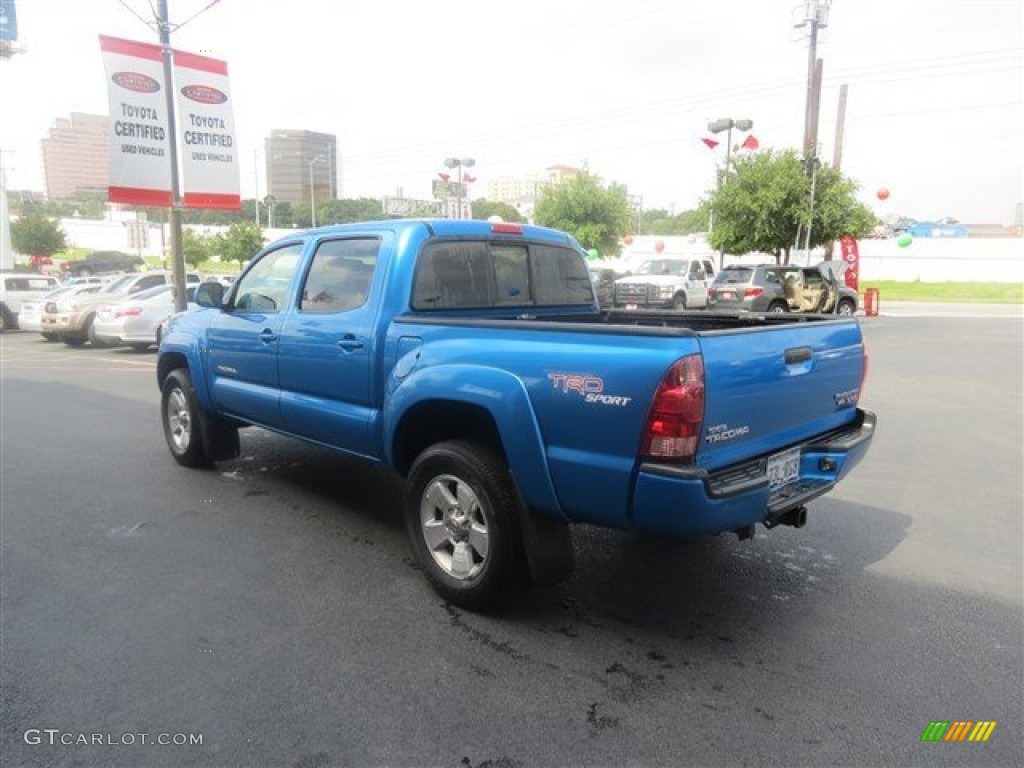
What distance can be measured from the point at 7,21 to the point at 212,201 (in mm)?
30824

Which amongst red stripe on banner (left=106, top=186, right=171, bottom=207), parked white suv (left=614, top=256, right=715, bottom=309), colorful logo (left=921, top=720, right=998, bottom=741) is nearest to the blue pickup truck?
colorful logo (left=921, top=720, right=998, bottom=741)

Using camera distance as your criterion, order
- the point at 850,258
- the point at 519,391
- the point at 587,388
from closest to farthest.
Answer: the point at 587,388 → the point at 519,391 → the point at 850,258

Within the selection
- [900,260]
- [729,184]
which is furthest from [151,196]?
[900,260]

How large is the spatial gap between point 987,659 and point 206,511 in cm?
472

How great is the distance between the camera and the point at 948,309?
2819 centimetres

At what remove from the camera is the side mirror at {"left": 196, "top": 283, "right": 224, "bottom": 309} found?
17.7 ft

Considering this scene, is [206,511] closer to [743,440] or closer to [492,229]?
[492,229]

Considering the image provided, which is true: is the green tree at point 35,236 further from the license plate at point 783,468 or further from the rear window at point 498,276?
the license plate at point 783,468

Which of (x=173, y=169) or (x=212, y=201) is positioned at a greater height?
(x=173, y=169)

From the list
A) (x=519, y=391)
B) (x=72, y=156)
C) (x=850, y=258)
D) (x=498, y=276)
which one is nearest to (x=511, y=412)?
(x=519, y=391)

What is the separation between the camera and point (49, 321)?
684 inches

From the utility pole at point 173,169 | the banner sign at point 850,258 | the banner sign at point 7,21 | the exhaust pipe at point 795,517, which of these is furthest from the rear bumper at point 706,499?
the banner sign at point 7,21

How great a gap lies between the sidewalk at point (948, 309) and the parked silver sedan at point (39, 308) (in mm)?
24795

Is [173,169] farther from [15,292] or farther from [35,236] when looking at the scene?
[35,236]
